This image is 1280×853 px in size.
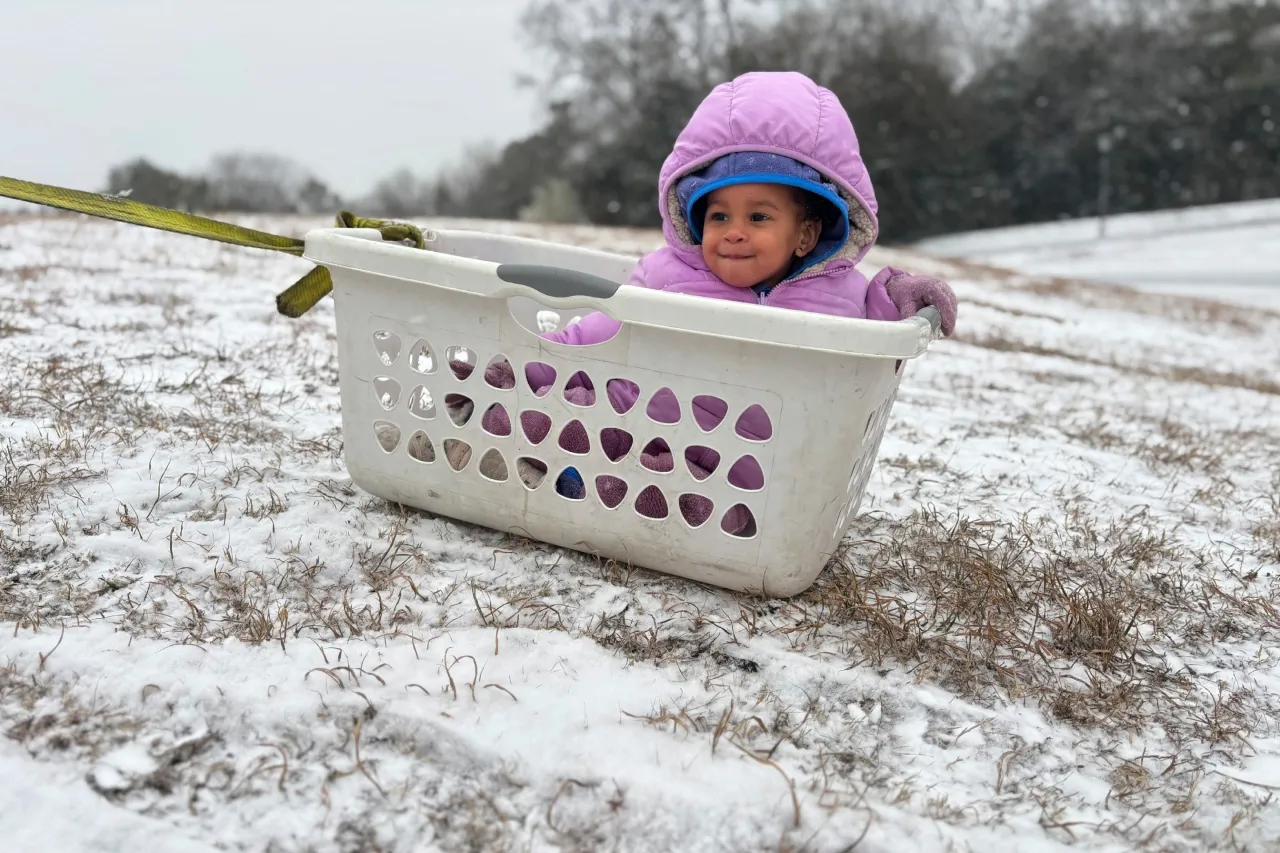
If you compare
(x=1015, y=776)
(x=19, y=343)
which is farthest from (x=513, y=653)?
(x=19, y=343)

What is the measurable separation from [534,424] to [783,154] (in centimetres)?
87

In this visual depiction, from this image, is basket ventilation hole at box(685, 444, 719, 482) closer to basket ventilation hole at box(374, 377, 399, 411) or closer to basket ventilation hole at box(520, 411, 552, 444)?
basket ventilation hole at box(520, 411, 552, 444)

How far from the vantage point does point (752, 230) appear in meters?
2.19

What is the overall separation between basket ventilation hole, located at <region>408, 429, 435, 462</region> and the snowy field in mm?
135

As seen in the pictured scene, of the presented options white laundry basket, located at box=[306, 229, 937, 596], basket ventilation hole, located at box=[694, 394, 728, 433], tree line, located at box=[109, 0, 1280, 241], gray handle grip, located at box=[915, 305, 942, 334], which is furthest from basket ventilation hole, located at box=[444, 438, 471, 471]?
tree line, located at box=[109, 0, 1280, 241]

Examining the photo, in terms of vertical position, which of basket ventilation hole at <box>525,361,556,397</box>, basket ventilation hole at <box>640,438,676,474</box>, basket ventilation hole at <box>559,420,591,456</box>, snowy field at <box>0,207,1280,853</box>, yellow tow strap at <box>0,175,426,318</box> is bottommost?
snowy field at <box>0,207,1280,853</box>

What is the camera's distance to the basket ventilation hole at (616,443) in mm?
1875

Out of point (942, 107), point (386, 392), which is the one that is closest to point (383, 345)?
point (386, 392)

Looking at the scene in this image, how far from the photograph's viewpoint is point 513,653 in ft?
5.07

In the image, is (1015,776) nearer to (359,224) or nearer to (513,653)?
(513,653)

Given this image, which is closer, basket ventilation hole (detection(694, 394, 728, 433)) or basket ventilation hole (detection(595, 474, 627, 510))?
basket ventilation hole (detection(595, 474, 627, 510))

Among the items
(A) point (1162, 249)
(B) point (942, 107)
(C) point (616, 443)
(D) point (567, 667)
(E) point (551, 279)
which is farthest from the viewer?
(B) point (942, 107)

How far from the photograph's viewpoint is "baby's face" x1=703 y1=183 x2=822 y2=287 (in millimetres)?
2172

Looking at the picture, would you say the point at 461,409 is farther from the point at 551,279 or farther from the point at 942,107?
the point at 942,107
